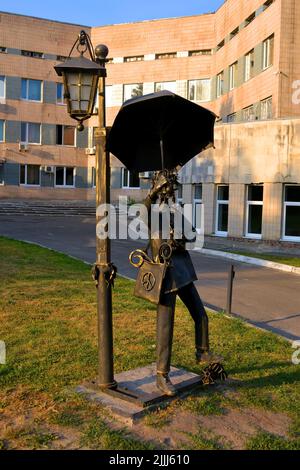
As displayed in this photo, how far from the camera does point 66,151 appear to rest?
40.9 metres

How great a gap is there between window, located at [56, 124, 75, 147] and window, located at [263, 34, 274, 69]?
1963cm

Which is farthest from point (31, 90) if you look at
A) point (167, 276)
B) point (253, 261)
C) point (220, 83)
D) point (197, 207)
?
point (167, 276)

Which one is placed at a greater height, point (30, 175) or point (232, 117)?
point (232, 117)

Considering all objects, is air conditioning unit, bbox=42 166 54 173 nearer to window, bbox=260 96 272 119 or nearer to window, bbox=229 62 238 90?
window, bbox=229 62 238 90

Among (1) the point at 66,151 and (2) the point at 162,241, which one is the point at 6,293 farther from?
(1) the point at 66,151

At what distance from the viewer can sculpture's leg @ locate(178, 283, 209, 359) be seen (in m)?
5.02

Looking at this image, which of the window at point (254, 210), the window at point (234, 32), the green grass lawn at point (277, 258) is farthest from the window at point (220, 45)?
the green grass lawn at point (277, 258)

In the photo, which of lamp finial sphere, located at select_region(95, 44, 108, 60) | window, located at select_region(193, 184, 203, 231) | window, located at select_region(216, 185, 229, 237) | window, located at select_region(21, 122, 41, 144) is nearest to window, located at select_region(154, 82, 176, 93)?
window, located at select_region(21, 122, 41, 144)

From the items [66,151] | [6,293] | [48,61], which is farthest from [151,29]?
[6,293]

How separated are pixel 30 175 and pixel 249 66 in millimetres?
19339

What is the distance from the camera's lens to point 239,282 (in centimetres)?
1252

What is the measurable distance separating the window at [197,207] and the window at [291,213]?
168 inches

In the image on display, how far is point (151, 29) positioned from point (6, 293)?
3356 centimetres

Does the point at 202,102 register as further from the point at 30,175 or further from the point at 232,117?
the point at 30,175
